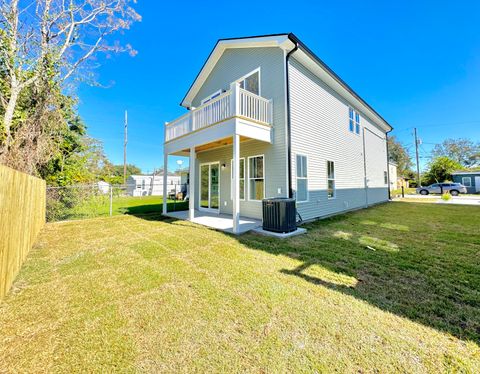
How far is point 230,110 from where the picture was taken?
21.0 ft

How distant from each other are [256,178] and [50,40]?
10.9 metres

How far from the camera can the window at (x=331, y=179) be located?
9.34m

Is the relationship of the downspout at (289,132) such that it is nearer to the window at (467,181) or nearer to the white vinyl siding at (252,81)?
the white vinyl siding at (252,81)

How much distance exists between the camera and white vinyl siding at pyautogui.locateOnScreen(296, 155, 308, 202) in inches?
300

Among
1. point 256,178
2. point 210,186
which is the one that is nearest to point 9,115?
point 210,186

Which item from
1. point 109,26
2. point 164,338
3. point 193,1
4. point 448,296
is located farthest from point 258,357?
point 109,26

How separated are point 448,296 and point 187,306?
354cm

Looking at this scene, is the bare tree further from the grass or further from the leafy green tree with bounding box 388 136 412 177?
the leafy green tree with bounding box 388 136 412 177

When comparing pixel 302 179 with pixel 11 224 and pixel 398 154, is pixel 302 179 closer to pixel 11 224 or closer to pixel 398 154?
pixel 11 224

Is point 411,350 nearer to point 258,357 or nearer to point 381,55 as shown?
point 258,357

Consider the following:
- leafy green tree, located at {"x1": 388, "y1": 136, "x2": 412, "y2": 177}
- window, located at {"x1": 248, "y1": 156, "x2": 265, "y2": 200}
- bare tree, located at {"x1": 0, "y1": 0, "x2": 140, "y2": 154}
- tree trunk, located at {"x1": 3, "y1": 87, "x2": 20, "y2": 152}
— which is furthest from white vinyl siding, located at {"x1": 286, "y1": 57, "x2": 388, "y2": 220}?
leafy green tree, located at {"x1": 388, "y1": 136, "x2": 412, "y2": 177}

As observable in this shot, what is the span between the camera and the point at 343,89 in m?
10.1

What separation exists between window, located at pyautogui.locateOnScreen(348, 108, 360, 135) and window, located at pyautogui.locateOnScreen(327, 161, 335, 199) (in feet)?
11.0

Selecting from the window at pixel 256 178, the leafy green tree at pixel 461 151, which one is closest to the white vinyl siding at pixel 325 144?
the window at pixel 256 178
